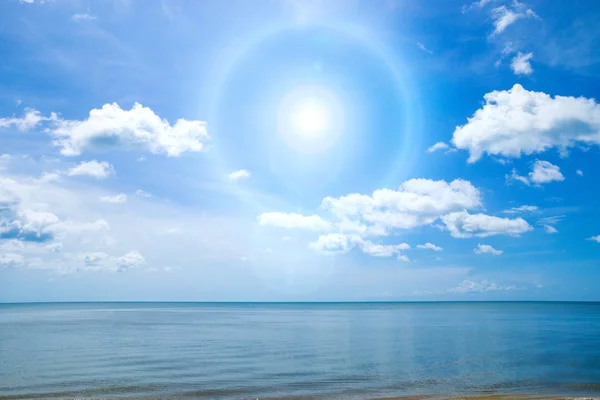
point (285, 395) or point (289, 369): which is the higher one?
point (289, 369)

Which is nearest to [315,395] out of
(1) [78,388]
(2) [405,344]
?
(1) [78,388]

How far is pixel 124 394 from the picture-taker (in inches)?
1328

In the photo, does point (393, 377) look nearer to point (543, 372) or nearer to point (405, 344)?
point (543, 372)

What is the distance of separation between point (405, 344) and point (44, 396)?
48696mm

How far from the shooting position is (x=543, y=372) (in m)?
43.8

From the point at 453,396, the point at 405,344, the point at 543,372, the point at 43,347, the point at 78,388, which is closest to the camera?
the point at 453,396

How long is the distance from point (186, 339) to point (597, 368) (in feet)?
186

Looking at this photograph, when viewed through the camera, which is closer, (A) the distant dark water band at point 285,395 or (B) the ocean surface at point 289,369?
(A) the distant dark water band at point 285,395

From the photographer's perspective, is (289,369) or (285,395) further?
(289,369)

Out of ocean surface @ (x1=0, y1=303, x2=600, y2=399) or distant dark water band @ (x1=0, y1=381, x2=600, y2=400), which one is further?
ocean surface @ (x1=0, y1=303, x2=600, y2=399)

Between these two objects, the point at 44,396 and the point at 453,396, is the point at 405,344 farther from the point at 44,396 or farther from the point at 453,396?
the point at 44,396

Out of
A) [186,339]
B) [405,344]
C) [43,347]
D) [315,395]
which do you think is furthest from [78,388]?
[405,344]

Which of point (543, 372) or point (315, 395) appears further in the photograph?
point (543, 372)

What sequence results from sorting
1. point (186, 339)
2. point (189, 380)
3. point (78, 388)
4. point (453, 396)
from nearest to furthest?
point (453, 396), point (78, 388), point (189, 380), point (186, 339)
